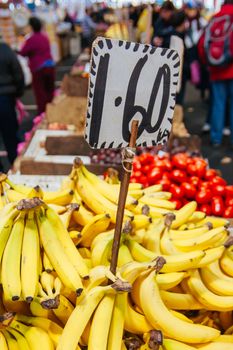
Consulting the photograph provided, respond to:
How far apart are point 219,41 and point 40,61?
11.0 ft

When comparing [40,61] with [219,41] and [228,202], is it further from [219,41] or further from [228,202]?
[228,202]

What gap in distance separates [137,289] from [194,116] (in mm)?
7107

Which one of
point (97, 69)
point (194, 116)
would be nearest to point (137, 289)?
point (97, 69)

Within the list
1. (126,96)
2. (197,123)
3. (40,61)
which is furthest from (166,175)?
(40,61)

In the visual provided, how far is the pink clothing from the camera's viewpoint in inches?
288

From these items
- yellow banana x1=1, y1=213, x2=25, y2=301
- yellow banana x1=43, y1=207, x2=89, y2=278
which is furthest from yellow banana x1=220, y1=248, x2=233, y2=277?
yellow banana x1=1, y1=213, x2=25, y2=301

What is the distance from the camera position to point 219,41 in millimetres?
5500

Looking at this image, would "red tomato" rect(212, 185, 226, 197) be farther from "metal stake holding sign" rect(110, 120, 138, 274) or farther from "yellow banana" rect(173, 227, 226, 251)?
"metal stake holding sign" rect(110, 120, 138, 274)

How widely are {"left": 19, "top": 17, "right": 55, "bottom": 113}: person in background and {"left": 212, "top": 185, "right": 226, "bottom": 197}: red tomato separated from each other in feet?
17.4

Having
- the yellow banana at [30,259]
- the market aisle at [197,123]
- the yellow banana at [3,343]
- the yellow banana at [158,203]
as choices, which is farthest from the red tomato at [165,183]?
the market aisle at [197,123]

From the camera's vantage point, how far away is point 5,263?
55.5 inches

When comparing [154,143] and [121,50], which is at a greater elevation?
[121,50]

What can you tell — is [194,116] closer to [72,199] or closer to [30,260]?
[72,199]

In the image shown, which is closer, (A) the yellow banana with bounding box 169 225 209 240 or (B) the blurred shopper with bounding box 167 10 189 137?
(A) the yellow banana with bounding box 169 225 209 240
